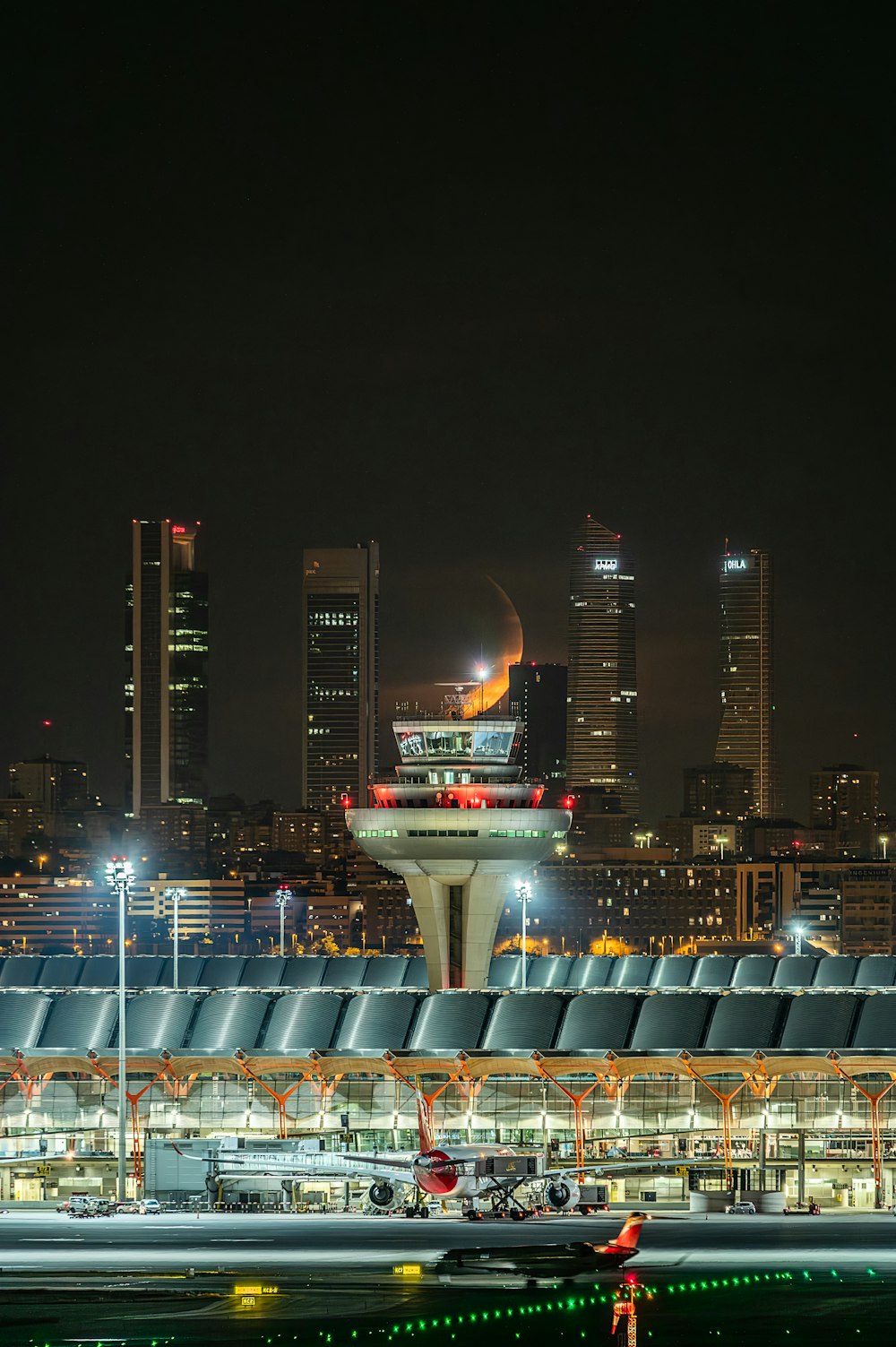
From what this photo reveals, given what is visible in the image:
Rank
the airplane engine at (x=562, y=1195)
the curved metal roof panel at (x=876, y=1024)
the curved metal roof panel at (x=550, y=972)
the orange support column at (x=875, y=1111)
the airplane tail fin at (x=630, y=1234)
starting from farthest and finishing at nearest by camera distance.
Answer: the curved metal roof panel at (x=550, y=972) < the curved metal roof panel at (x=876, y=1024) < the orange support column at (x=875, y=1111) < the airplane engine at (x=562, y=1195) < the airplane tail fin at (x=630, y=1234)

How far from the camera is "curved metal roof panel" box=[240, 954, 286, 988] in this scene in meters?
186

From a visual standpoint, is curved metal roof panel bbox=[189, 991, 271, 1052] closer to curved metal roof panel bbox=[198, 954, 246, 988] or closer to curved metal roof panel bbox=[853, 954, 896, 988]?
curved metal roof panel bbox=[198, 954, 246, 988]

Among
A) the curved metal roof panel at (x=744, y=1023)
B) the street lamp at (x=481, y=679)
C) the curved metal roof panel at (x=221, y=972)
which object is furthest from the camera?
the curved metal roof panel at (x=221, y=972)

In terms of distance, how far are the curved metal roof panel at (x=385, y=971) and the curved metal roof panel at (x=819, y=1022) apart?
76.8 m

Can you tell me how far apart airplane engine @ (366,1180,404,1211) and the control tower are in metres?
64.2

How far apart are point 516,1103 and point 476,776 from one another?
50194 millimetres

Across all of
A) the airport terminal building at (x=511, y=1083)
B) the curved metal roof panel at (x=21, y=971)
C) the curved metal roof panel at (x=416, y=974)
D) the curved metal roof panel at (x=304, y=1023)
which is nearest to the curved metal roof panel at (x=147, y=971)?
the curved metal roof panel at (x=21, y=971)

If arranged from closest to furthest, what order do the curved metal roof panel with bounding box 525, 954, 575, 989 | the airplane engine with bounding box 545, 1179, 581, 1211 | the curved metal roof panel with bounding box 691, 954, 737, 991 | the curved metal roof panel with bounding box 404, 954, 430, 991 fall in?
the airplane engine with bounding box 545, 1179, 581, 1211, the curved metal roof panel with bounding box 404, 954, 430, 991, the curved metal roof panel with bounding box 691, 954, 737, 991, the curved metal roof panel with bounding box 525, 954, 575, 989

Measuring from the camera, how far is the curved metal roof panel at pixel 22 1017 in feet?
390

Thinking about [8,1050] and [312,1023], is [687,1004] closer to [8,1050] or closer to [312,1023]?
[312,1023]

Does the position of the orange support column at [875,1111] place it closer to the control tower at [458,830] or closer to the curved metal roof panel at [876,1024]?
the curved metal roof panel at [876,1024]

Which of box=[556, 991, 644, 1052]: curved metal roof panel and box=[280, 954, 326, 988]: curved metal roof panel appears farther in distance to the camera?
box=[280, 954, 326, 988]: curved metal roof panel

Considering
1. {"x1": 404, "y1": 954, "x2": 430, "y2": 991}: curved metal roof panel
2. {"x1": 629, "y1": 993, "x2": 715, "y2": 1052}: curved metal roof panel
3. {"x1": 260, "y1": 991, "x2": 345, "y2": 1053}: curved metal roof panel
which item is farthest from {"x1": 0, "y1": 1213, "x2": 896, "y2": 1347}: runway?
{"x1": 404, "y1": 954, "x2": 430, "y2": 991}: curved metal roof panel

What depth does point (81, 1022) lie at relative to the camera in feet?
392
